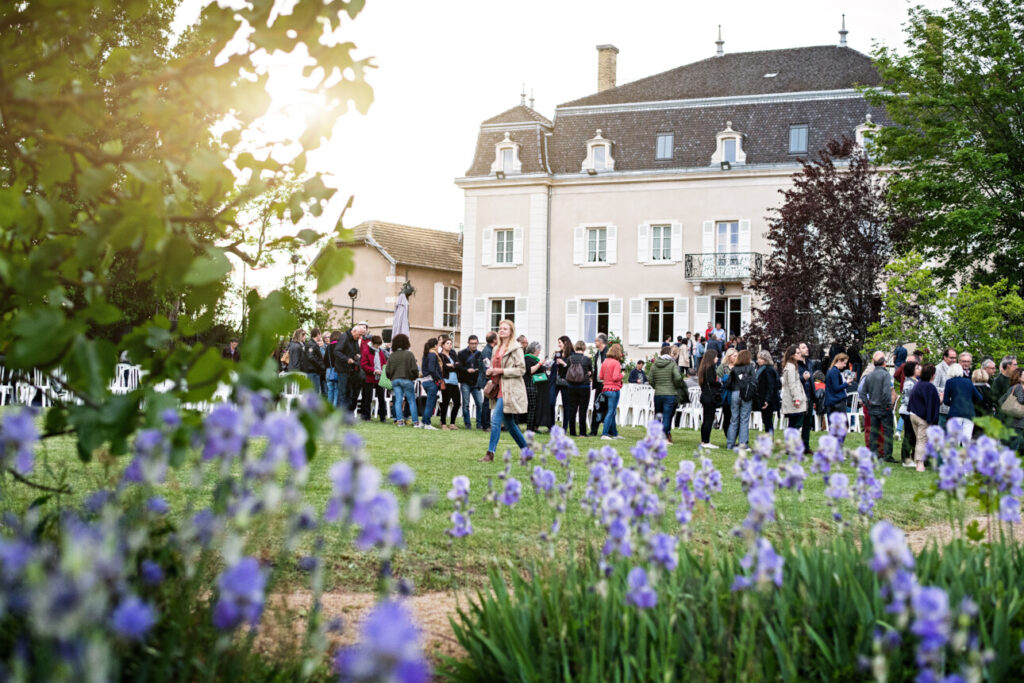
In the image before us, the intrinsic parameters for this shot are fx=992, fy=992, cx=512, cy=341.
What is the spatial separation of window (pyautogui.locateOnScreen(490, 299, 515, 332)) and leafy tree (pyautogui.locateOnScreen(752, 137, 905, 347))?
15403 millimetres

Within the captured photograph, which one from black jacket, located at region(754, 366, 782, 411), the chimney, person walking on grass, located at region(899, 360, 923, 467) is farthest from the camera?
the chimney

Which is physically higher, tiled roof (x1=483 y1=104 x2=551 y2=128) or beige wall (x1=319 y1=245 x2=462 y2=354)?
tiled roof (x1=483 y1=104 x2=551 y2=128)

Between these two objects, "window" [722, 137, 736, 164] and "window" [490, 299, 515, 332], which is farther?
"window" [490, 299, 515, 332]

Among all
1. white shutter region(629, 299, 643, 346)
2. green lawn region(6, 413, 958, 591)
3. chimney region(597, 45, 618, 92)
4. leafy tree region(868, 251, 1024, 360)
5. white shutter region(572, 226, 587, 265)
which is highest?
chimney region(597, 45, 618, 92)

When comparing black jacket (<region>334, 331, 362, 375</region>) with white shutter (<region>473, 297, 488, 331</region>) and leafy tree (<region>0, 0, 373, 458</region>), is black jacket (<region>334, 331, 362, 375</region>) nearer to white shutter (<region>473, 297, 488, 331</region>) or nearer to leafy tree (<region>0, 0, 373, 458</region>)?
leafy tree (<region>0, 0, 373, 458</region>)

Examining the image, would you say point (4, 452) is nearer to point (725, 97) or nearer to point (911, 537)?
point (911, 537)

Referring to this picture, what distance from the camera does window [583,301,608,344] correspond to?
43.2 m

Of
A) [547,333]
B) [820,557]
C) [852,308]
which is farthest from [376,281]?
[820,557]

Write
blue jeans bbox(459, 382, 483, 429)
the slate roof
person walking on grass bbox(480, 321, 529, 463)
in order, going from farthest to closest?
the slate roof, blue jeans bbox(459, 382, 483, 429), person walking on grass bbox(480, 321, 529, 463)

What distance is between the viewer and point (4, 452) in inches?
74.4

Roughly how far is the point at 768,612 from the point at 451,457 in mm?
9360

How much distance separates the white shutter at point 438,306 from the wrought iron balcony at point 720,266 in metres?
15.0

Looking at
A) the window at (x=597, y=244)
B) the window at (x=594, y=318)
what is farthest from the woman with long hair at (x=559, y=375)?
the window at (x=597, y=244)

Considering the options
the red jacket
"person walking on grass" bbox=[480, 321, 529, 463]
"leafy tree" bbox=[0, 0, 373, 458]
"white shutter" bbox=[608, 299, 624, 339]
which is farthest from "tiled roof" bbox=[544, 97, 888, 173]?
"leafy tree" bbox=[0, 0, 373, 458]
